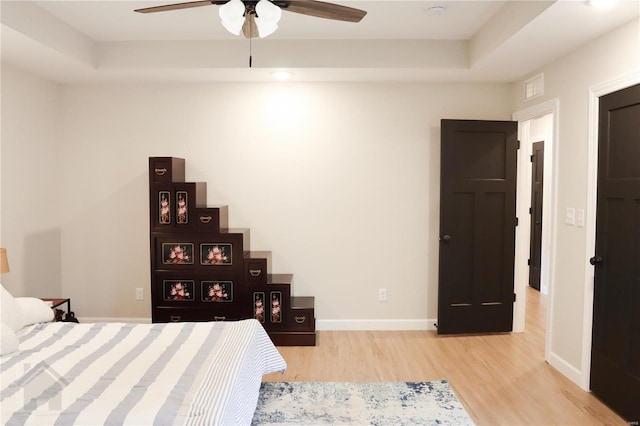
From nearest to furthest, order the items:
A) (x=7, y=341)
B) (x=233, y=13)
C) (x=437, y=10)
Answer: (x=233, y=13), (x=7, y=341), (x=437, y=10)

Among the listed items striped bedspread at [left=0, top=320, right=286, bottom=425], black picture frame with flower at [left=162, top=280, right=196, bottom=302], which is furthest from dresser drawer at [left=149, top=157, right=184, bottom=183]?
striped bedspread at [left=0, top=320, right=286, bottom=425]

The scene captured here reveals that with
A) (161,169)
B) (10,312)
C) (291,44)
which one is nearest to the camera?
(10,312)

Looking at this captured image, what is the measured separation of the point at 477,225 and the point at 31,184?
162 inches

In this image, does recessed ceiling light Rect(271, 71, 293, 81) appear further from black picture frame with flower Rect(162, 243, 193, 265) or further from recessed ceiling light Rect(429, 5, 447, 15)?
black picture frame with flower Rect(162, 243, 193, 265)

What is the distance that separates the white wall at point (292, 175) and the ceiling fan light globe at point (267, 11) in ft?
7.68

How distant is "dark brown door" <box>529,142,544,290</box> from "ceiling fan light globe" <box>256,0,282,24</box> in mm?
5005

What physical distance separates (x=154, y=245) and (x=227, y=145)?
1.18 m

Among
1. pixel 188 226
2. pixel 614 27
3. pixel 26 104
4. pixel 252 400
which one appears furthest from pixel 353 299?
pixel 26 104

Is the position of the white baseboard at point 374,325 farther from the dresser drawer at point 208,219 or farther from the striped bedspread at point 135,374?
the striped bedspread at point 135,374

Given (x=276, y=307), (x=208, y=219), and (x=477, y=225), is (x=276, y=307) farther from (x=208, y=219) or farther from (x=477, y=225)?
(x=477, y=225)

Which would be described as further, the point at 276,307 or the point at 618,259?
the point at 276,307

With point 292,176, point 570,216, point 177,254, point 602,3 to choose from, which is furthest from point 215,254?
point 602,3

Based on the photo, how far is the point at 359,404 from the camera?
288 centimetres

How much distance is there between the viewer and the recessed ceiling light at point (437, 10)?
→ 10.1 feet
